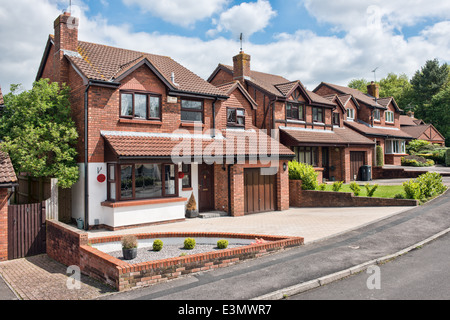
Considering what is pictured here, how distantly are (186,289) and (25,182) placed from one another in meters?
14.7

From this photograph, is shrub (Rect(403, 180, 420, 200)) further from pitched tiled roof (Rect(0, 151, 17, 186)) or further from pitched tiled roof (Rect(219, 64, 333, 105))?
pitched tiled roof (Rect(0, 151, 17, 186))

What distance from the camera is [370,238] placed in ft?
35.7

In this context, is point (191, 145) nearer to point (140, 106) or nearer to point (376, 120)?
point (140, 106)

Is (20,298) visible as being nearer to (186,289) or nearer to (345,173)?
(186,289)

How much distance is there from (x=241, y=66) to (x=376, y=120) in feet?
59.9

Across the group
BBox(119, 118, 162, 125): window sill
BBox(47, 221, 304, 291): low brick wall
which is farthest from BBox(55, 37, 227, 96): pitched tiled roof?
BBox(47, 221, 304, 291): low brick wall

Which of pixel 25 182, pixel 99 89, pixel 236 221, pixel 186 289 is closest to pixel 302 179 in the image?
pixel 236 221

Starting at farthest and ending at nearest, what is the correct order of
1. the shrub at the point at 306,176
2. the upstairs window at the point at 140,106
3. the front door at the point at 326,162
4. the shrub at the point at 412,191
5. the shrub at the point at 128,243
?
1. the front door at the point at 326,162
2. the shrub at the point at 306,176
3. the shrub at the point at 412,191
4. the upstairs window at the point at 140,106
5. the shrub at the point at 128,243

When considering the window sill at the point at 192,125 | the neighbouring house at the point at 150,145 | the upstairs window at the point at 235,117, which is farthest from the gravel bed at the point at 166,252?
the upstairs window at the point at 235,117

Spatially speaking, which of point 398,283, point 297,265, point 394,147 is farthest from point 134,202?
point 394,147

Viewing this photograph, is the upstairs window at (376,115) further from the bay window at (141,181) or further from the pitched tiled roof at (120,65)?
the bay window at (141,181)

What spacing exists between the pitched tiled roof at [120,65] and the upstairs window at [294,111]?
7.59 meters

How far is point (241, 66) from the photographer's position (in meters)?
23.3

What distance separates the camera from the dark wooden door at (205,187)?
1666cm
